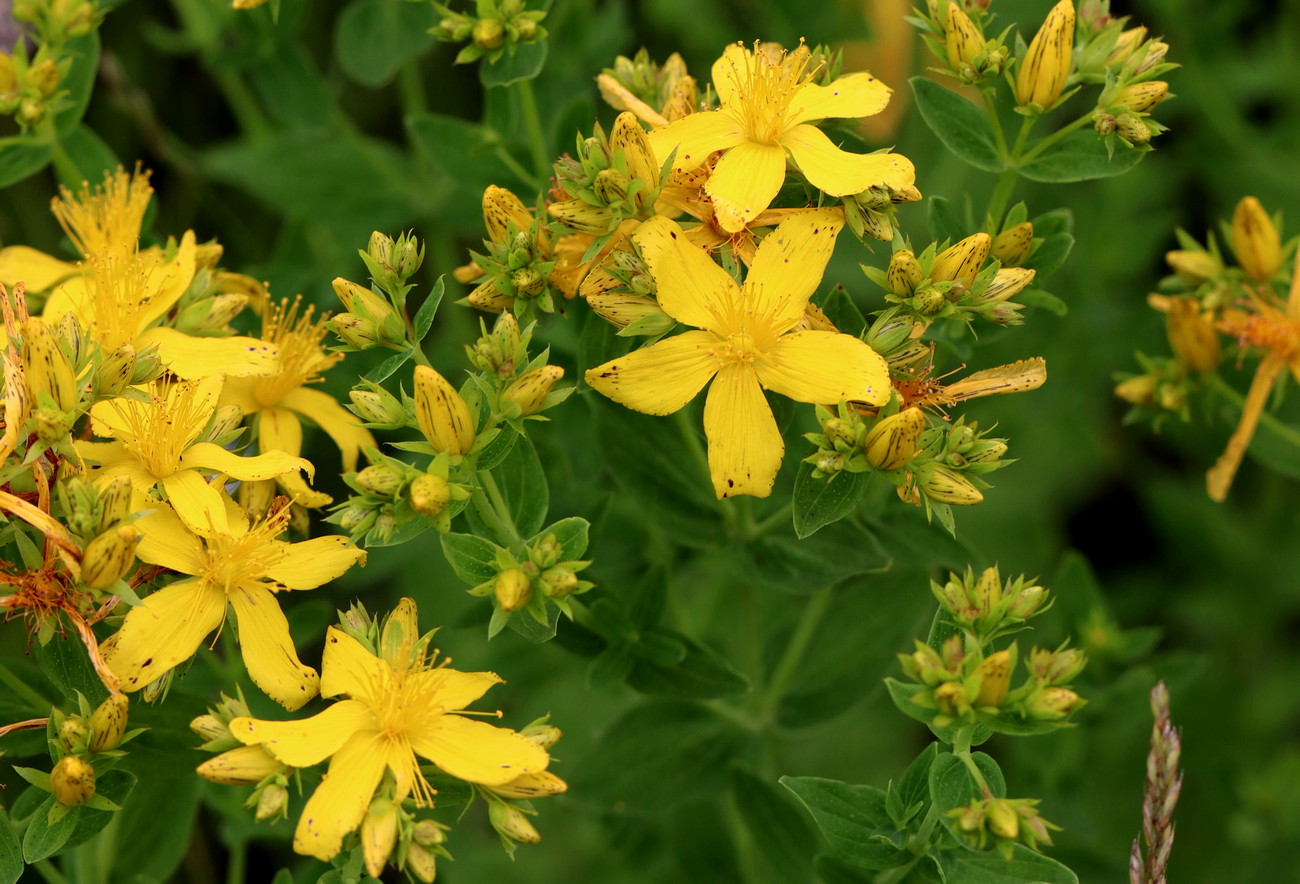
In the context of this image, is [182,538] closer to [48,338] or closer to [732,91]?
[48,338]

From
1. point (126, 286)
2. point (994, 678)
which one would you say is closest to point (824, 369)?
point (994, 678)

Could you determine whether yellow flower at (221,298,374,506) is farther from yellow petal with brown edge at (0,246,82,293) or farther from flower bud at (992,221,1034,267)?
flower bud at (992,221,1034,267)

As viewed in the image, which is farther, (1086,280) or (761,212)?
(1086,280)

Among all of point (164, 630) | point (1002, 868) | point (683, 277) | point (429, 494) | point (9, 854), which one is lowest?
point (1002, 868)

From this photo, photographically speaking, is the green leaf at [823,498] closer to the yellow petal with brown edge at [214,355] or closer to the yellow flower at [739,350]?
the yellow flower at [739,350]

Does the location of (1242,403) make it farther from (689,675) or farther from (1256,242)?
(689,675)

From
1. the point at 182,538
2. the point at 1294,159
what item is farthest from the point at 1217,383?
the point at 182,538
